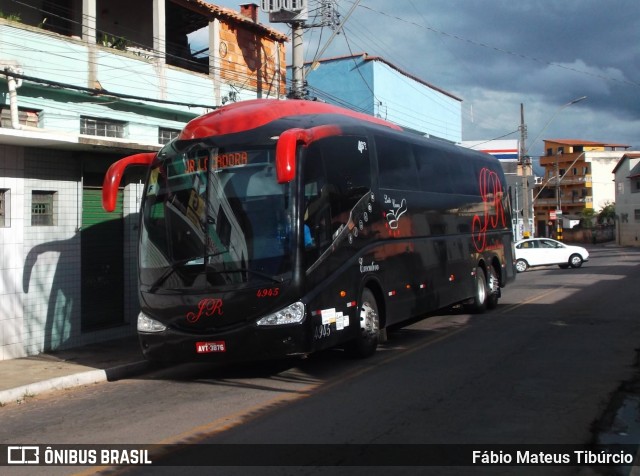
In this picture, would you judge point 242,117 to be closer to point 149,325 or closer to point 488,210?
point 149,325

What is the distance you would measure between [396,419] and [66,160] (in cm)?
849

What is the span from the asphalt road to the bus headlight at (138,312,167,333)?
0.82 meters

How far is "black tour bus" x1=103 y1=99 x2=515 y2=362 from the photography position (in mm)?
8578

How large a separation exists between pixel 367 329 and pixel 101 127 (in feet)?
24.9

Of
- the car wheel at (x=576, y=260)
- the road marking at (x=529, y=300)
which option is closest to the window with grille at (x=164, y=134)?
the road marking at (x=529, y=300)

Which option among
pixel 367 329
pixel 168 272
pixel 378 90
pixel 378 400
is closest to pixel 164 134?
pixel 168 272

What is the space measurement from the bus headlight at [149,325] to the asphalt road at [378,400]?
2.70 feet

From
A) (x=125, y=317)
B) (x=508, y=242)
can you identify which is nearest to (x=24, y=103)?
(x=125, y=317)

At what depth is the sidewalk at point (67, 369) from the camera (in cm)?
918

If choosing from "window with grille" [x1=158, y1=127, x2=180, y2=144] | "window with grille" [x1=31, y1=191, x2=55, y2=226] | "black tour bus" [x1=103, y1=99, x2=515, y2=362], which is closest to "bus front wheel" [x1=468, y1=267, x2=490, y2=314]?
"black tour bus" [x1=103, y1=99, x2=515, y2=362]

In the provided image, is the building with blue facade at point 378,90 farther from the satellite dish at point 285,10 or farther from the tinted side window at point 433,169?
the tinted side window at point 433,169

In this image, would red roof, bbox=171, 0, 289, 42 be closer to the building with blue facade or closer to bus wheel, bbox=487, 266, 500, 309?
the building with blue facade

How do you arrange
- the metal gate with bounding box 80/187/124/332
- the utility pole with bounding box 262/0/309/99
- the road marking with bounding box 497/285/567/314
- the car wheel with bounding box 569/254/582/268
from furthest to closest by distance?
the car wheel with bounding box 569/254/582/268 → the utility pole with bounding box 262/0/309/99 → the road marking with bounding box 497/285/567/314 → the metal gate with bounding box 80/187/124/332

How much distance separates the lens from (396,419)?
22.3 feet
